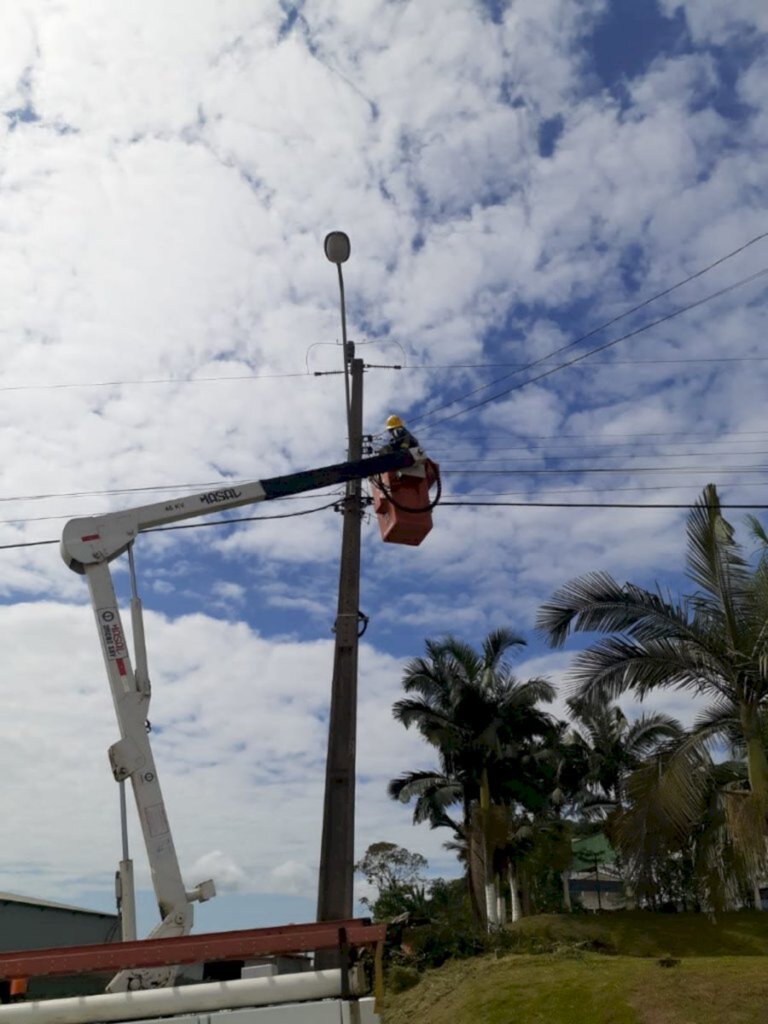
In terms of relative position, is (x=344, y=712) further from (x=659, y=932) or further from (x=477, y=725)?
(x=477, y=725)

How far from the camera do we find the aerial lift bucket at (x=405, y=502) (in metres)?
12.3

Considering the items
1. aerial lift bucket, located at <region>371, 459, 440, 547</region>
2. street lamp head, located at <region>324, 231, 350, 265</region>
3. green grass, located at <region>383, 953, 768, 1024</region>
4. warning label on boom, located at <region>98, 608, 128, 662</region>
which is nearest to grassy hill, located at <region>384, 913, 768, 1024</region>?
green grass, located at <region>383, 953, 768, 1024</region>

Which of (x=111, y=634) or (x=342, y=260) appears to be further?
(x=342, y=260)

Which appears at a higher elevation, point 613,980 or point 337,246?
point 337,246

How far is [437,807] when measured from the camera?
36.0 meters

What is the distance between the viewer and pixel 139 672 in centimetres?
969

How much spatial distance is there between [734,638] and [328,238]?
361 inches

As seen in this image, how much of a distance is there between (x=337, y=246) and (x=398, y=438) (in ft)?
9.86

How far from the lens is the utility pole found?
455 inches

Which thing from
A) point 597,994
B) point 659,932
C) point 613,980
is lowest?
point 597,994

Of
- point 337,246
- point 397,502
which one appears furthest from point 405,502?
point 337,246

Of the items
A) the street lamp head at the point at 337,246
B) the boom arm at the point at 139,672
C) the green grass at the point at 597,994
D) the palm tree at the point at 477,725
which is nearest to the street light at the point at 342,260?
the street lamp head at the point at 337,246

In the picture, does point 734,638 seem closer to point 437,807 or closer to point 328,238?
point 328,238

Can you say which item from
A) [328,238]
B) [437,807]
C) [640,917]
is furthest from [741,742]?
[437,807]
